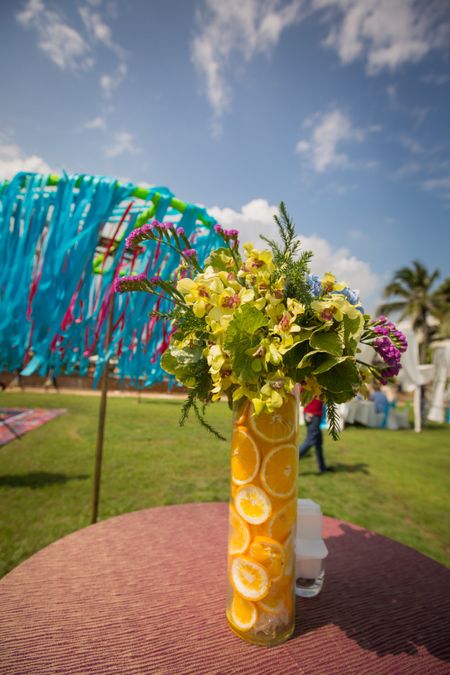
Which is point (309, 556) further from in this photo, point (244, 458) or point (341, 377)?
point (341, 377)

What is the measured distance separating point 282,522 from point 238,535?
0.36 feet

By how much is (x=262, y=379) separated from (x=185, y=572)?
2.29 feet

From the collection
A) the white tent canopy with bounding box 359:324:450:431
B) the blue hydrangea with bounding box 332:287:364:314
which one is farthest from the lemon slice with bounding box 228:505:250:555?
the white tent canopy with bounding box 359:324:450:431

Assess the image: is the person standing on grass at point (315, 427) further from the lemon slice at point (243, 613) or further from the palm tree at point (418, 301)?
the palm tree at point (418, 301)

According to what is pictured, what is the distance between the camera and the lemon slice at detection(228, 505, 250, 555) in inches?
31.9

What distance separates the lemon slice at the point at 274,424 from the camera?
81cm

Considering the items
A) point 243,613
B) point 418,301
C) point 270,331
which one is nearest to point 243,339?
point 270,331

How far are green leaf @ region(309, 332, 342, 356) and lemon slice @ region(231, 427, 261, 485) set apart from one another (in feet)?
0.90

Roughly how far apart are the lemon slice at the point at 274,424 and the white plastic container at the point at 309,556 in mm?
279

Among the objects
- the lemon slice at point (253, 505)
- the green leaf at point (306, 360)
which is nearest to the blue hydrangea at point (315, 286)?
the green leaf at point (306, 360)

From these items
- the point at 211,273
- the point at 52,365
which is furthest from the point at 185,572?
the point at 52,365

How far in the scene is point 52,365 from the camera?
180 centimetres

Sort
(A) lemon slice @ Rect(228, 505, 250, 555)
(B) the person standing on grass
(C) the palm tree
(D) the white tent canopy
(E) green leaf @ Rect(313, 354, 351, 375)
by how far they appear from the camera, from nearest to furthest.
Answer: (E) green leaf @ Rect(313, 354, 351, 375) < (A) lemon slice @ Rect(228, 505, 250, 555) < (B) the person standing on grass < (D) the white tent canopy < (C) the palm tree

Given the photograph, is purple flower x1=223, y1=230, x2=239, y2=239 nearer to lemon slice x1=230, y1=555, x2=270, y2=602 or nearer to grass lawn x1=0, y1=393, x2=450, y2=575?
lemon slice x1=230, y1=555, x2=270, y2=602
